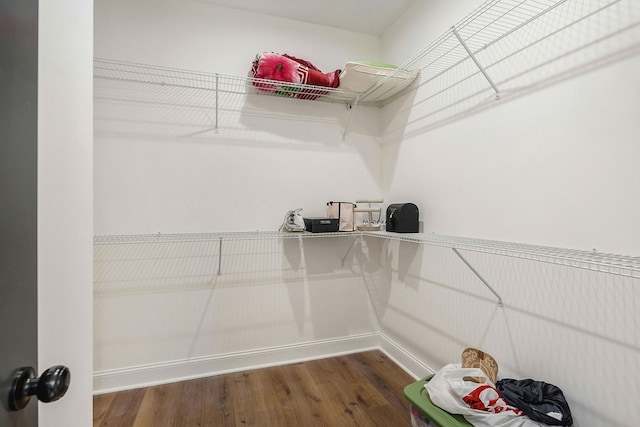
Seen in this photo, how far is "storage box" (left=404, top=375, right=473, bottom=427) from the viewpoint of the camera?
1169 millimetres

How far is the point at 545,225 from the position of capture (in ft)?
4.18

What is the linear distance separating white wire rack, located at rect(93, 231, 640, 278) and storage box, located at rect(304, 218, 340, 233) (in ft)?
0.12

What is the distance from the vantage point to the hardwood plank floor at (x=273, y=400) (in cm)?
161

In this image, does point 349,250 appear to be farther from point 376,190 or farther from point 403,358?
point 403,358

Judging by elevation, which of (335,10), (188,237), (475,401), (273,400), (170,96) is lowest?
(273,400)

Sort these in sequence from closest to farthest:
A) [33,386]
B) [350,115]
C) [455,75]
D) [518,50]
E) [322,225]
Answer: [33,386], [518,50], [455,75], [322,225], [350,115]

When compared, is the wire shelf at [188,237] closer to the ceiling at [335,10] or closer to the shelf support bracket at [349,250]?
the shelf support bracket at [349,250]

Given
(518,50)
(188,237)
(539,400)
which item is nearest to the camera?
(539,400)

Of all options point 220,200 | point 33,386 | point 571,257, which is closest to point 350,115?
point 220,200

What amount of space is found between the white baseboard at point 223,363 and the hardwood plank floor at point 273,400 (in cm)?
5

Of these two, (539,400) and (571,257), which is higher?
(571,257)

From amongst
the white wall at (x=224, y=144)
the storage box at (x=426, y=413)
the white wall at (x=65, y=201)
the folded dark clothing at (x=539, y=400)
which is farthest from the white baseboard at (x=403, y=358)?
the white wall at (x=65, y=201)

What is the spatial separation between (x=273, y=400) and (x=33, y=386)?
1.56 m

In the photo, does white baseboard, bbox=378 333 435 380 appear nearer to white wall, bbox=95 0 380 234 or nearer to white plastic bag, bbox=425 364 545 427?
white plastic bag, bbox=425 364 545 427
